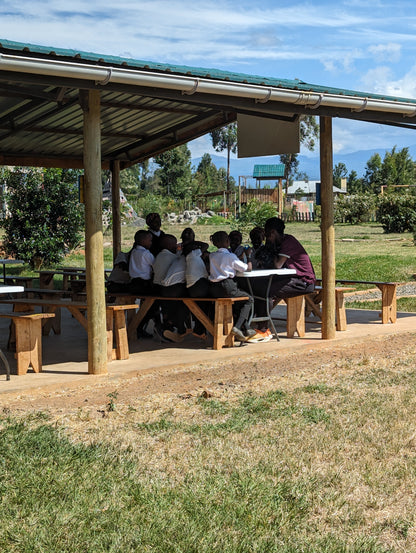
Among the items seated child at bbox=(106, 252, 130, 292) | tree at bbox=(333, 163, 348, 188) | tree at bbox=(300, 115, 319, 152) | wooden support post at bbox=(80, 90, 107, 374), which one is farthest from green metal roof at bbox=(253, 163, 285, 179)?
wooden support post at bbox=(80, 90, 107, 374)

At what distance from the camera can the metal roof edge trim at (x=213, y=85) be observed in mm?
5629

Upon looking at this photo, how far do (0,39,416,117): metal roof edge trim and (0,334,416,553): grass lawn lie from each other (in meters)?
2.54

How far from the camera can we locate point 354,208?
43688 millimetres

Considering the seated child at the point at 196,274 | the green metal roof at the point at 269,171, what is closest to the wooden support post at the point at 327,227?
the seated child at the point at 196,274

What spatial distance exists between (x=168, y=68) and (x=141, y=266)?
274 centimetres

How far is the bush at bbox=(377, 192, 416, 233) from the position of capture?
33.8m

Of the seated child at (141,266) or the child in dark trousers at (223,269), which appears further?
the seated child at (141,266)

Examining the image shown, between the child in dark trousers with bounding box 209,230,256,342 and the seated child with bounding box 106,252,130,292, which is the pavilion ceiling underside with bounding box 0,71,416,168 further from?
the seated child with bounding box 106,252,130,292

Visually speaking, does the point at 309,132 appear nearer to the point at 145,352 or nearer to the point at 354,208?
the point at 354,208

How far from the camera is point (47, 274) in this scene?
10.5 metres

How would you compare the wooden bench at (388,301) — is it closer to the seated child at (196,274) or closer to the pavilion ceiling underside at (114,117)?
the pavilion ceiling underside at (114,117)

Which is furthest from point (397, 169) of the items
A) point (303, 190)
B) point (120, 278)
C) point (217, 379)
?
point (217, 379)

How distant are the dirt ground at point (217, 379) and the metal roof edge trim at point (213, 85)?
252 cm

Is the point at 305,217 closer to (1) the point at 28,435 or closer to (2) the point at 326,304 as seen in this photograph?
(2) the point at 326,304
